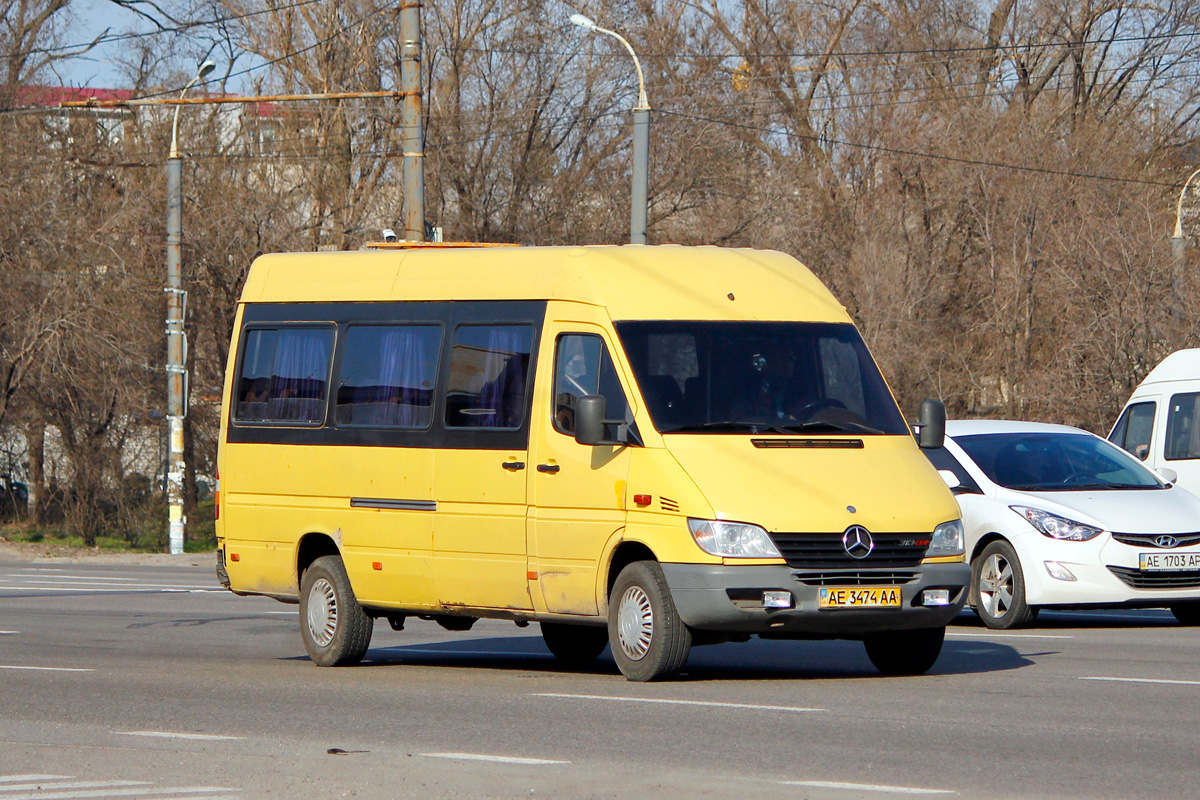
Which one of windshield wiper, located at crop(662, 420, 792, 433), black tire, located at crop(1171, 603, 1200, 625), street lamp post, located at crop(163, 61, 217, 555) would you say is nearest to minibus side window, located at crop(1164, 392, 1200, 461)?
black tire, located at crop(1171, 603, 1200, 625)

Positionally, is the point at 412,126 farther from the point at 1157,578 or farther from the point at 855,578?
the point at 855,578

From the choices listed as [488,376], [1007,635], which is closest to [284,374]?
[488,376]

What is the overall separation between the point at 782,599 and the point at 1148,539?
4.95 metres

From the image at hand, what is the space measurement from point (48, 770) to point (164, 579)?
1659cm

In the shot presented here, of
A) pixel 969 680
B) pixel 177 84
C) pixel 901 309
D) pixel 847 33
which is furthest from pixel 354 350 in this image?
pixel 847 33

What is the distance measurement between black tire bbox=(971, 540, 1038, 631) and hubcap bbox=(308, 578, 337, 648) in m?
5.13

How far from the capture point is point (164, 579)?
78.5ft

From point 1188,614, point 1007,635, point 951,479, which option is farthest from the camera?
point 951,479

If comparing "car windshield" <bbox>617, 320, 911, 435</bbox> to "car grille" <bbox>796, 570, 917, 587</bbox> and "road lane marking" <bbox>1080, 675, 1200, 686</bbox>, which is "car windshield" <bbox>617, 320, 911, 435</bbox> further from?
"road lane marking" <bbox>1080, 675, 1200, 686</bbox>

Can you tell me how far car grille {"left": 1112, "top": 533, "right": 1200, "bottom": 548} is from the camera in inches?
537

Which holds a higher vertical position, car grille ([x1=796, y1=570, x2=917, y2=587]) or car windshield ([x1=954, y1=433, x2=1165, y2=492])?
car windshield ([x1=954, y1=433, x2=1165, y2=492])

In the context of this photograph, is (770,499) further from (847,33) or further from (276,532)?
(847,33)

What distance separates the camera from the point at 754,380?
10797 millimetres

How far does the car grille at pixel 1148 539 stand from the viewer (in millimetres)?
13641
